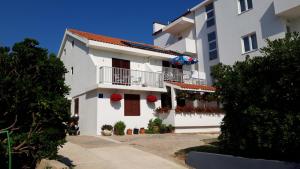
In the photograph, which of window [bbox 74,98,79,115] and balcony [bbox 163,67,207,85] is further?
balcony [bbox 163,67,207,85]

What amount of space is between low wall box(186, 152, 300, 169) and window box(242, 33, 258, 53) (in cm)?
1548

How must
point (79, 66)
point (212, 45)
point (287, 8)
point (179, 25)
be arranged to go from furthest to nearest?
point (179, 25) < point (212, 45) < point (79, 66) < point (287, 8)

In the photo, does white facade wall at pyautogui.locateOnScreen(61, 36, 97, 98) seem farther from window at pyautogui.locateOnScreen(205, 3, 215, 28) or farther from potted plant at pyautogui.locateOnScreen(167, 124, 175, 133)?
window at pyautogui.locateOnScreen(205, 3, 215, 28)

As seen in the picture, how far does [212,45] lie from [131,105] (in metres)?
11.5

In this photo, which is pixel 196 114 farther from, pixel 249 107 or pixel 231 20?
pixel 249 107

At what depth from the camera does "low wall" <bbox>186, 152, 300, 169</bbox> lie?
7.00 m

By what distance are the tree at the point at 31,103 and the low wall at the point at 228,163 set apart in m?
4.75

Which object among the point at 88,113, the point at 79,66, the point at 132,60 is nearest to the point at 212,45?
the point at 132,60

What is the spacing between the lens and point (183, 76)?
942 inches

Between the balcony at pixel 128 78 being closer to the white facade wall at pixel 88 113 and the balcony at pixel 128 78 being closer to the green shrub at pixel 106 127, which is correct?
the white facade wall at pixel 88 113

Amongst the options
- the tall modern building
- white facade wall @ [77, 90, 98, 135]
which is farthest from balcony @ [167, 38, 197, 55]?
white facade wall @ [77, 90, 98, 135]

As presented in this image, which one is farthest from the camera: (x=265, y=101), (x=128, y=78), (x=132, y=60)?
(x=132, y=60)

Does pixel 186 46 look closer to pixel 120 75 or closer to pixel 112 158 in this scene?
pixel 120 75

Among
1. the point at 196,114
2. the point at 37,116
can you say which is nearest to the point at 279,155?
the point at 37,116
